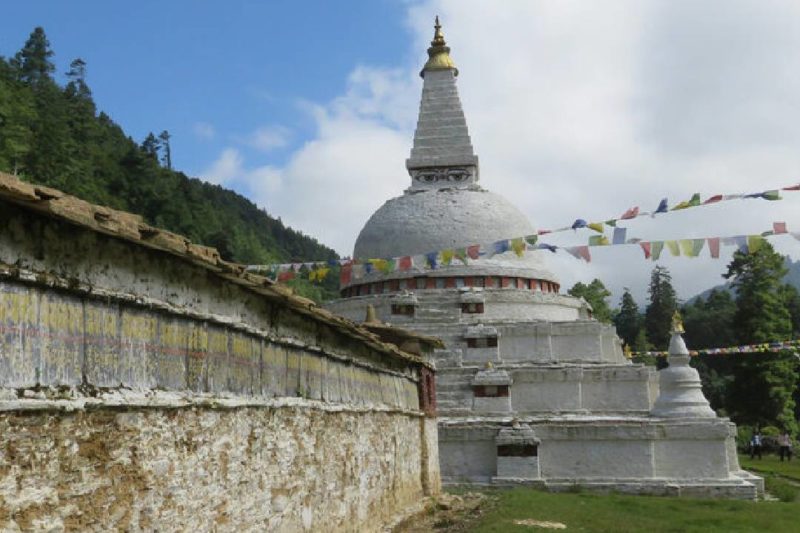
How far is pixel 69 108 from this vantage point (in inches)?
3206

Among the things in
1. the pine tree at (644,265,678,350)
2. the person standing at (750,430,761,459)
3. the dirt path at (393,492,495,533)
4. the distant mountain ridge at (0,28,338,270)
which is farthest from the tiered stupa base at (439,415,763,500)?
the pine tree at (644,265,678,350)

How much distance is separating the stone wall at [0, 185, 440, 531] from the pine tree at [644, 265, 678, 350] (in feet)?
240

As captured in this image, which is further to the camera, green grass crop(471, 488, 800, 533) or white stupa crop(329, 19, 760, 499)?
white stupa crop(329, 19, 760, 499)

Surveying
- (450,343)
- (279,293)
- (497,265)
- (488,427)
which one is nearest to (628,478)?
(488,427)

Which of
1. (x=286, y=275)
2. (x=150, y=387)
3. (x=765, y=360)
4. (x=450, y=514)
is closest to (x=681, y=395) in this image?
(x=450, y=514)

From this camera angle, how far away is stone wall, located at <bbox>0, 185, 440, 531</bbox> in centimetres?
506

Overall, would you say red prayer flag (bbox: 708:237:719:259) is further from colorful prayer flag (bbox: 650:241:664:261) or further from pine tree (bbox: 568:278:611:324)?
pine tree (bbox: 568:278:611:324)

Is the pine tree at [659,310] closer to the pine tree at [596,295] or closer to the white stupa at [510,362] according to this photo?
the pine tree at [596,295]

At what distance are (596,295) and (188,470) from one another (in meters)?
51.5

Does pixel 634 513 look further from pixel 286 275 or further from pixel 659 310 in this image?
pixel 659 310

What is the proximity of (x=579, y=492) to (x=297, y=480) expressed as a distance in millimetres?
12059

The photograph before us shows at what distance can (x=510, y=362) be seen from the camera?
24.9 meters

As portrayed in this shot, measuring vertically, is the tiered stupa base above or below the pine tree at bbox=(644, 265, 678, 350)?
below

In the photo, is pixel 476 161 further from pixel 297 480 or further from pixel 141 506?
pixel 141 506
